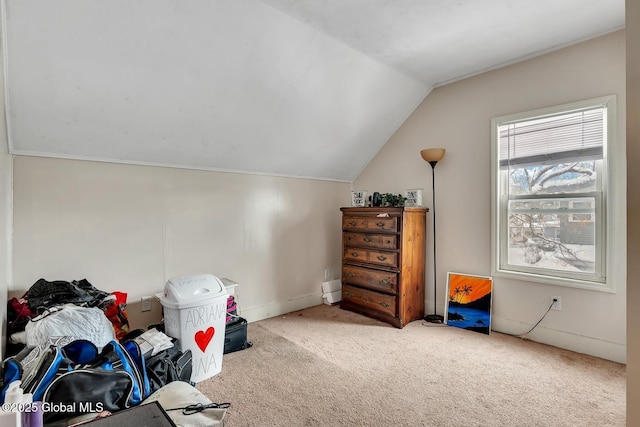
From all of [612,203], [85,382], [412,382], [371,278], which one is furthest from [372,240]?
[85,382]

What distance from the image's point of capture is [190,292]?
7.32 feet

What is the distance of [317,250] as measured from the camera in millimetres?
4008

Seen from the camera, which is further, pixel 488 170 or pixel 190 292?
pixel 488 170

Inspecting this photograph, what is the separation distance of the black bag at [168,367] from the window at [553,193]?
272cm

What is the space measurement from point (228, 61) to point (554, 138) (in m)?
2.70

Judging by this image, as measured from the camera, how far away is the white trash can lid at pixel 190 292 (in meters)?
2.17

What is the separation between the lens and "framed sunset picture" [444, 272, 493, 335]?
304 cm

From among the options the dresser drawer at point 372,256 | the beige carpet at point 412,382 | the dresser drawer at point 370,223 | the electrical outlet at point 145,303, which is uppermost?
the dresser drawer at point 370,223

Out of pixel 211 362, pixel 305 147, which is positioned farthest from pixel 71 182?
pixel 305 147

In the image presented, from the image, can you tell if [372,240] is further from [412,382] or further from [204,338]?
[204,338]

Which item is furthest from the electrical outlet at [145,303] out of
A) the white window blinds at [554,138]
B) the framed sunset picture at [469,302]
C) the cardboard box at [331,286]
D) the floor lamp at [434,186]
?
the white window blinds at [554,138]

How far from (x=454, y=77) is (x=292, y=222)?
7.49 ft

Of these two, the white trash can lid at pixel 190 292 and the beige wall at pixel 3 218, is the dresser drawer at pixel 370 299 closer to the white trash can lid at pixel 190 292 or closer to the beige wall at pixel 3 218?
the white trash can lid at pixel 190 292

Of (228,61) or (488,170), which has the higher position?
(228,61)
